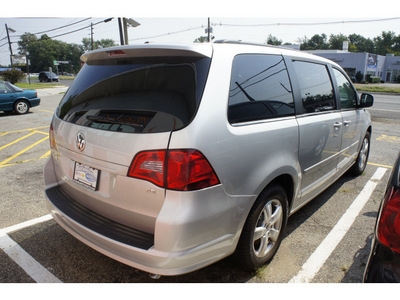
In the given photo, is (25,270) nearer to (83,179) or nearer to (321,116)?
(83,179)

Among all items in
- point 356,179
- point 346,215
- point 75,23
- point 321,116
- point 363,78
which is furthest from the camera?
Result: point 363,78

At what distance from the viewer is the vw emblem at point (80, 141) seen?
211 cm

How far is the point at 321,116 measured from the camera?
3016mm

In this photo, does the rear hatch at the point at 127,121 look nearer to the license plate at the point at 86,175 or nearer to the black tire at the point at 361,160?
the license plate at the point at 86,175

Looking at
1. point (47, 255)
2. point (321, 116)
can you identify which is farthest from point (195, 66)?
point (47, 255)

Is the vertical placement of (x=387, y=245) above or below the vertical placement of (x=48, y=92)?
above

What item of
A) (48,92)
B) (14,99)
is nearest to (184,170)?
(14,99)

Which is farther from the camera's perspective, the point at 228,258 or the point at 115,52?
the point at 228,258

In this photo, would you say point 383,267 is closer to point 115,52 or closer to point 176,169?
point 176,169

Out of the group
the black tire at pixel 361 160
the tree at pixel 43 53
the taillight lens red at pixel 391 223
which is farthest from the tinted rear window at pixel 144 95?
the tree at pixel 43 53

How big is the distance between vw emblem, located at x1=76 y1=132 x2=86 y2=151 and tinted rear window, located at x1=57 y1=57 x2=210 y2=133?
0.29ft

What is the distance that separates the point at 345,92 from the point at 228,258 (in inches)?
108

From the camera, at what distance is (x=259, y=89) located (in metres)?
2.27

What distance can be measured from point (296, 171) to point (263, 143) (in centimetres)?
63
